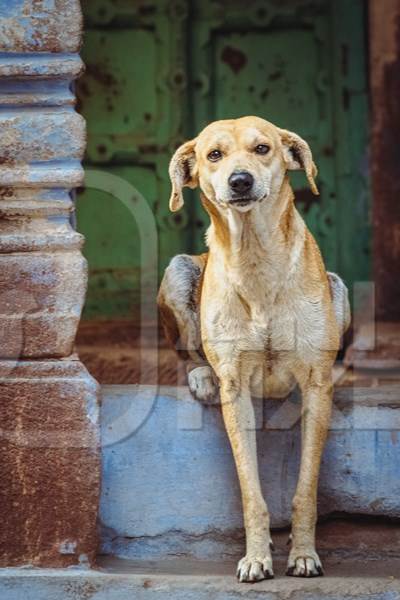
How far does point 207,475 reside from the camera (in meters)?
5.89

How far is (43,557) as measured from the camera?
219 inches

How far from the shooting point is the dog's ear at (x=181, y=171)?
5812 mm

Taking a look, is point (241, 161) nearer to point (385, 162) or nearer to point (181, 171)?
point (181, 171)

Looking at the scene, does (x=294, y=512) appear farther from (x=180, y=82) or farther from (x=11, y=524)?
(x=180, y=82)

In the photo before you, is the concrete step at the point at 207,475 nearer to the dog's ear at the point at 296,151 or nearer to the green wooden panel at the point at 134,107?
the dog's ear at the point at 296,151

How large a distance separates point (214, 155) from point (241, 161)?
18cm

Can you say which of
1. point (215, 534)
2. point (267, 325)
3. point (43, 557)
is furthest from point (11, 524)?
point (267, 325)

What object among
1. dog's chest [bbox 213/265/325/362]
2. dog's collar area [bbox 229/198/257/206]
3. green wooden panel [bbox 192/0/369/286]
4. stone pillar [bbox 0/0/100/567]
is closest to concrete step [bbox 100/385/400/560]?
stone pillar [bbox 0/0/100/567]

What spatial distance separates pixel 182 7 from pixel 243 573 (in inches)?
148

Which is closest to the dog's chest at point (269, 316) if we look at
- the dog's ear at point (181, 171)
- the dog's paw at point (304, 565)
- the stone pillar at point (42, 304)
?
the dog's ear at point (181, 171)

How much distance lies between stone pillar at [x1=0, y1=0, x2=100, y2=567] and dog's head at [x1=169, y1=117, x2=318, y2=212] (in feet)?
1.62

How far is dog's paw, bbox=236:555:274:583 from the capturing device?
5375mm

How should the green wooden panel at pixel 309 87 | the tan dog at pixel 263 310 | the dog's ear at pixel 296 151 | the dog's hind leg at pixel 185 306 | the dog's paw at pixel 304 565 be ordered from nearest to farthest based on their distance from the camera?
the dog's paw at pixel 304 565
the tan dog at pixel 263 310
the dog's ear at pixel 296 151
the dog's hind leg at pixel 185 306
the green wooden panel at pixel 309 87

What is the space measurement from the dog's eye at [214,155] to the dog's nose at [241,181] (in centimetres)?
21
